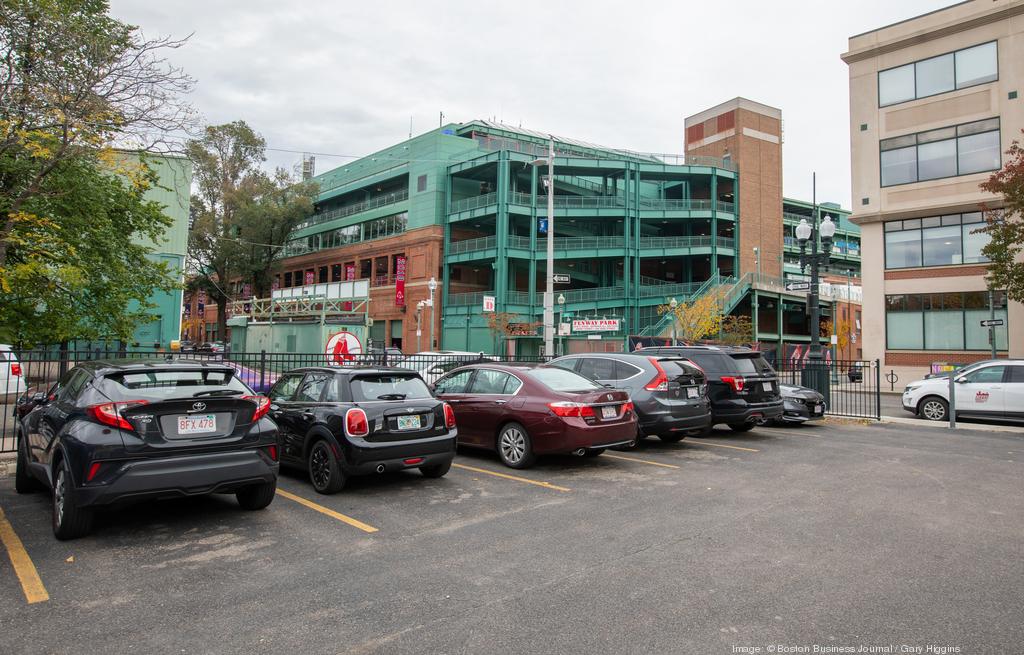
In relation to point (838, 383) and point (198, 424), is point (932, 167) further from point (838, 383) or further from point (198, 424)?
point (198, 424)

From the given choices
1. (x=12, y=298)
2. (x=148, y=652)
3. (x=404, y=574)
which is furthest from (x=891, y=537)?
(x=12, y=298)

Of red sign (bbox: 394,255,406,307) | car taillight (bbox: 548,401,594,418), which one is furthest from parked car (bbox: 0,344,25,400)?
red sign (bbox: 394,255,406,307)

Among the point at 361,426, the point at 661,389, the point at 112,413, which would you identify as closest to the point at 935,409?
the point at 661,389

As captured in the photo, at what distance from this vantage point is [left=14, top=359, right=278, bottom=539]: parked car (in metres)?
5.14

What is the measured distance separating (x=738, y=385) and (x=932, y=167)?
23589mm

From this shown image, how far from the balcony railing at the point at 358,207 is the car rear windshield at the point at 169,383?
4944 centimetres

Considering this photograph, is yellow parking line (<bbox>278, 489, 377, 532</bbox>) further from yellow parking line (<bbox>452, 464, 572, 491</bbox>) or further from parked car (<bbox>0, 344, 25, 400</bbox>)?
parked car (<bbox>0, 344, 25, 400</bbox>)

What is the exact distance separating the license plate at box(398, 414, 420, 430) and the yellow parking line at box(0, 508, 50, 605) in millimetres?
3520

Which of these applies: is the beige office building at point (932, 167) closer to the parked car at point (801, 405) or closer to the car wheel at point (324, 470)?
the parked car at point (801, 405)

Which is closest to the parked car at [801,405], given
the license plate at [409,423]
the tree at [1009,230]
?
the license plate at [409,423]

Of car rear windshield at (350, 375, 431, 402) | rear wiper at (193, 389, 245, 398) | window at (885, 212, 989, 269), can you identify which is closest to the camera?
rear wiper at (193, 389, 245, 398)

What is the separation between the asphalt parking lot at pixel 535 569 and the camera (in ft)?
12.0

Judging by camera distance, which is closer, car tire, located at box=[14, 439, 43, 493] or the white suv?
car tire, located at box=[14, 439, 43, 493]

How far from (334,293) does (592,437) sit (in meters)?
27.9
